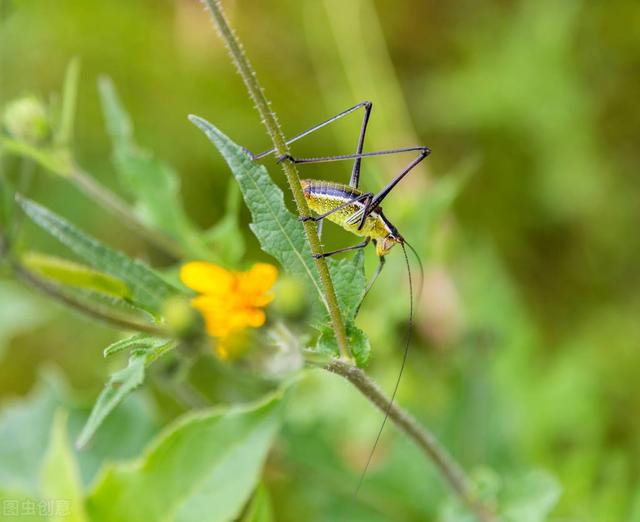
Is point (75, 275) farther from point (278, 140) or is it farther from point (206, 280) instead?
point (278, 140)

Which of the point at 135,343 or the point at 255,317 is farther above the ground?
the point at 255,317

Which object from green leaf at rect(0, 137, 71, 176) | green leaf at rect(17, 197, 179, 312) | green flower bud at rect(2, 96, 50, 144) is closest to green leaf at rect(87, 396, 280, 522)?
green leaf at rect(17, 197, 179, 312)

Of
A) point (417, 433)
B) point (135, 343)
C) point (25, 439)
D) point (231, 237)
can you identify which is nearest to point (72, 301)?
point (135, 343)

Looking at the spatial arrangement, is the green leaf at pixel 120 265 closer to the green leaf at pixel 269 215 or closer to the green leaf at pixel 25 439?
the green leaf at pixel 269 215

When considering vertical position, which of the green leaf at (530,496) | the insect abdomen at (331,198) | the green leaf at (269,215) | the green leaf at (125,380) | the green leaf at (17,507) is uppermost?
Result: the insect abdomen at (331,198)

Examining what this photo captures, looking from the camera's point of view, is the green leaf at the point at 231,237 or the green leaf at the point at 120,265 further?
the green leaf at the point at 231,237

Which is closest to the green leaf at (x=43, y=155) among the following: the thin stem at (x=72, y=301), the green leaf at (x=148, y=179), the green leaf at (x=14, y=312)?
the green leaf at (x=148, y=179)
